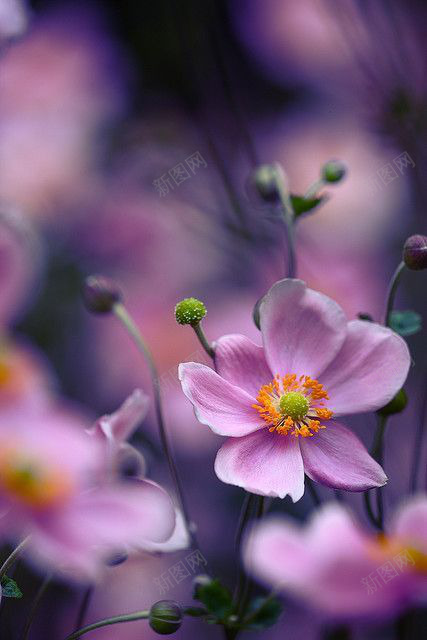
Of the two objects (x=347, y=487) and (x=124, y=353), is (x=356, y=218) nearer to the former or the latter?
(x=124, y=353)

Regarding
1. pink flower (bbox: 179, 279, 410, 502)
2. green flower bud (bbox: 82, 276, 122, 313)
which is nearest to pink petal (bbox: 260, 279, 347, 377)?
pink flower (bbox: 179, 279, 410, 502)

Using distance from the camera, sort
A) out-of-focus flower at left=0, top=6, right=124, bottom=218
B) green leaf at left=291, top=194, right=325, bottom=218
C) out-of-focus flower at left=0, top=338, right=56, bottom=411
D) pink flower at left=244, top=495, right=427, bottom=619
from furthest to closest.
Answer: out-of-focus flower at left=0, top=6, right=124, bottom=218
green leaf at left=291, top=194, right=325, bottom=218
out-of-focus flower at left=0, top=338, right=56, bottom=411
pink flower at left=244, top=495, right=427, bottom=619

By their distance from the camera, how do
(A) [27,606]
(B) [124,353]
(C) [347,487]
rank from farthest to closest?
(B) [124,353] < (A) [27,606] < (C) [347,487]

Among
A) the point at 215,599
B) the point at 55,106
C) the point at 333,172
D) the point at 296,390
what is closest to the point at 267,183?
the point at 333,172

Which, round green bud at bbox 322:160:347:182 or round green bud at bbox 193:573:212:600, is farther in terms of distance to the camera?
round green bud at bbox 322:160:347:182

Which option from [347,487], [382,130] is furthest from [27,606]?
Answer: [382,130]

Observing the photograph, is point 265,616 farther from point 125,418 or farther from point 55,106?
point 55,106

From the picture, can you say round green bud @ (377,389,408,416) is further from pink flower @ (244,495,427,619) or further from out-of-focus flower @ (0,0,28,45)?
out-of-focus flower @ (0,0,28,45)
